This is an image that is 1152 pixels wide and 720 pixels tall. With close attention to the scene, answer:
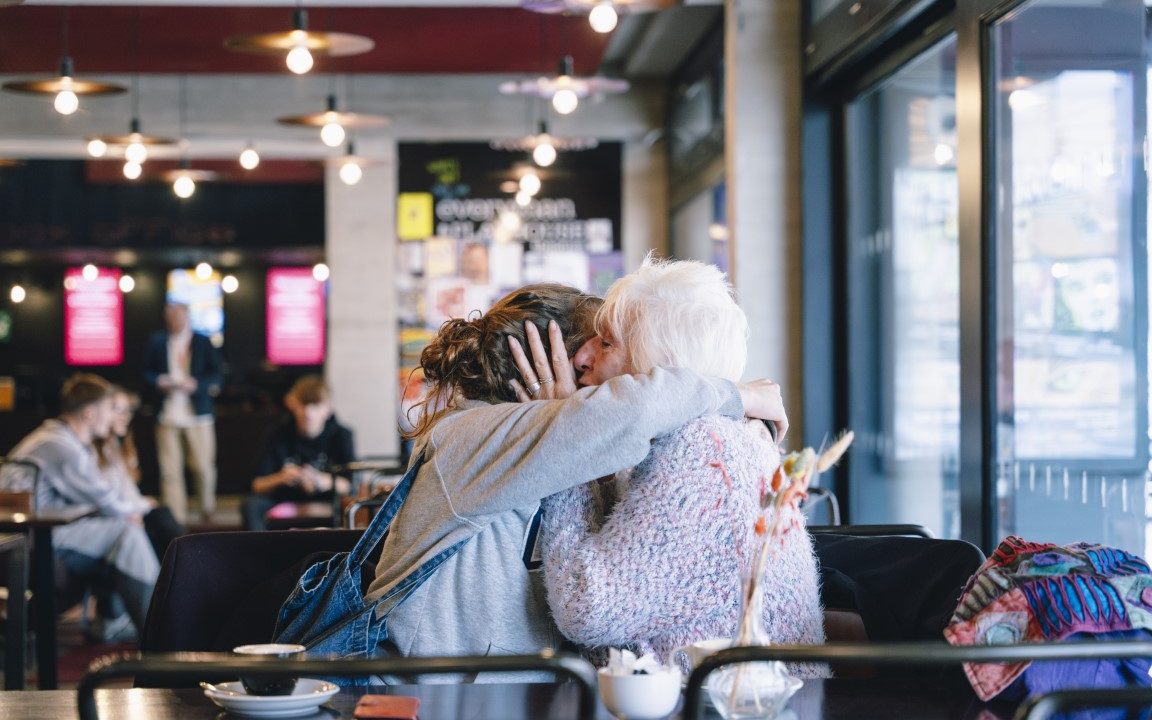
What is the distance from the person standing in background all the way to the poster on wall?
184 centimetres

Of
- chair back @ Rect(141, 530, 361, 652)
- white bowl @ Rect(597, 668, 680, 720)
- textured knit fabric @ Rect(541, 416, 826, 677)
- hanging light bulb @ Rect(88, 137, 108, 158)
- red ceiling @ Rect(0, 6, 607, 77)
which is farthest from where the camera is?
red ceiling @ Rect(0, 6, 607, 77)

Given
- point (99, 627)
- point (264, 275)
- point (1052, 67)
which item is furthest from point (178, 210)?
point (1052, 67)

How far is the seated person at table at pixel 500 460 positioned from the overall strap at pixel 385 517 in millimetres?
17

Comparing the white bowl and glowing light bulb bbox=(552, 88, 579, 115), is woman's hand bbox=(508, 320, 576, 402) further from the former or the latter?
glowing light bulb bbox=(552, 88, 579, 115)

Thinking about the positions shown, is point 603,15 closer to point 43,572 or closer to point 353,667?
point 43,572

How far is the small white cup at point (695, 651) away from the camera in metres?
1.66

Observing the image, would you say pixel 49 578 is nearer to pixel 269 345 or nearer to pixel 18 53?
pixel 18 53

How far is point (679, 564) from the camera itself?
186cm

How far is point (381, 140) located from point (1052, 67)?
7040 mm

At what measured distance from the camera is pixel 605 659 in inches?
76.7

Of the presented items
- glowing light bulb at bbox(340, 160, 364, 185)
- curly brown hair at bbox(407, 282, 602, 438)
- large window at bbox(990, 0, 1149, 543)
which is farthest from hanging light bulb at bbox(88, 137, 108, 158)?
→ curly brown hair at bbox(407, 282, 602, 438)

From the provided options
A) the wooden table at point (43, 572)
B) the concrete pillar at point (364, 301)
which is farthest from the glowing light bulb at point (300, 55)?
the concrete pillar at point (364, 301)

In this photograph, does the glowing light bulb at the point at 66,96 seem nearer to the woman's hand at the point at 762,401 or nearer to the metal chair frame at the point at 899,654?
the woman's hand at the point at 762,401

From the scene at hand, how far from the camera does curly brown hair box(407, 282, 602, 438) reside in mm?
2201
